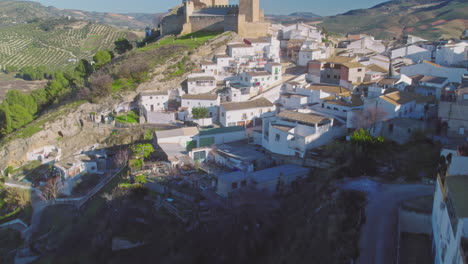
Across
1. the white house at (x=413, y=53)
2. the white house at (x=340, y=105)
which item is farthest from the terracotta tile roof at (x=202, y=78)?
the white house at (x=413, y=53)

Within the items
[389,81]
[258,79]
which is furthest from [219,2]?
[389,81]

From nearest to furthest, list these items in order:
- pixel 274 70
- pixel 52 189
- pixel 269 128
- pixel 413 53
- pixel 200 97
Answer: pixel 269 128, pixel 52 189, pixel 200 97, pixel 274 70, pixel 413 53

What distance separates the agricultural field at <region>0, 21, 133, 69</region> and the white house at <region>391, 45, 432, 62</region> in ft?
149

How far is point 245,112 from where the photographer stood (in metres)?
20.6

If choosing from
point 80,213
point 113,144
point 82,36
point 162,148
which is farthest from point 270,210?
point 82,36

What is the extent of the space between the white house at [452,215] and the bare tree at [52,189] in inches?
592

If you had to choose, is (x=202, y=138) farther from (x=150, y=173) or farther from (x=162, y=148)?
(x=150, y=173)

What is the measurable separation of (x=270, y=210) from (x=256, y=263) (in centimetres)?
182

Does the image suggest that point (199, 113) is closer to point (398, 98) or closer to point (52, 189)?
point (52, 189)

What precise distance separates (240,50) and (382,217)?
62.7 ft

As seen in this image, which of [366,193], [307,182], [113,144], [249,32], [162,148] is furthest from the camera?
[249,32]

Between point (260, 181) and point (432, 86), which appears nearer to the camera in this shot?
point (260, 181)

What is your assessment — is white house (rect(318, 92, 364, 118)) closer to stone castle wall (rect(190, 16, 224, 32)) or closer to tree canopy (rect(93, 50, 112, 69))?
stone castle wall (rect(190, 16, 224, 32))

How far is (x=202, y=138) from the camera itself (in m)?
18.6
